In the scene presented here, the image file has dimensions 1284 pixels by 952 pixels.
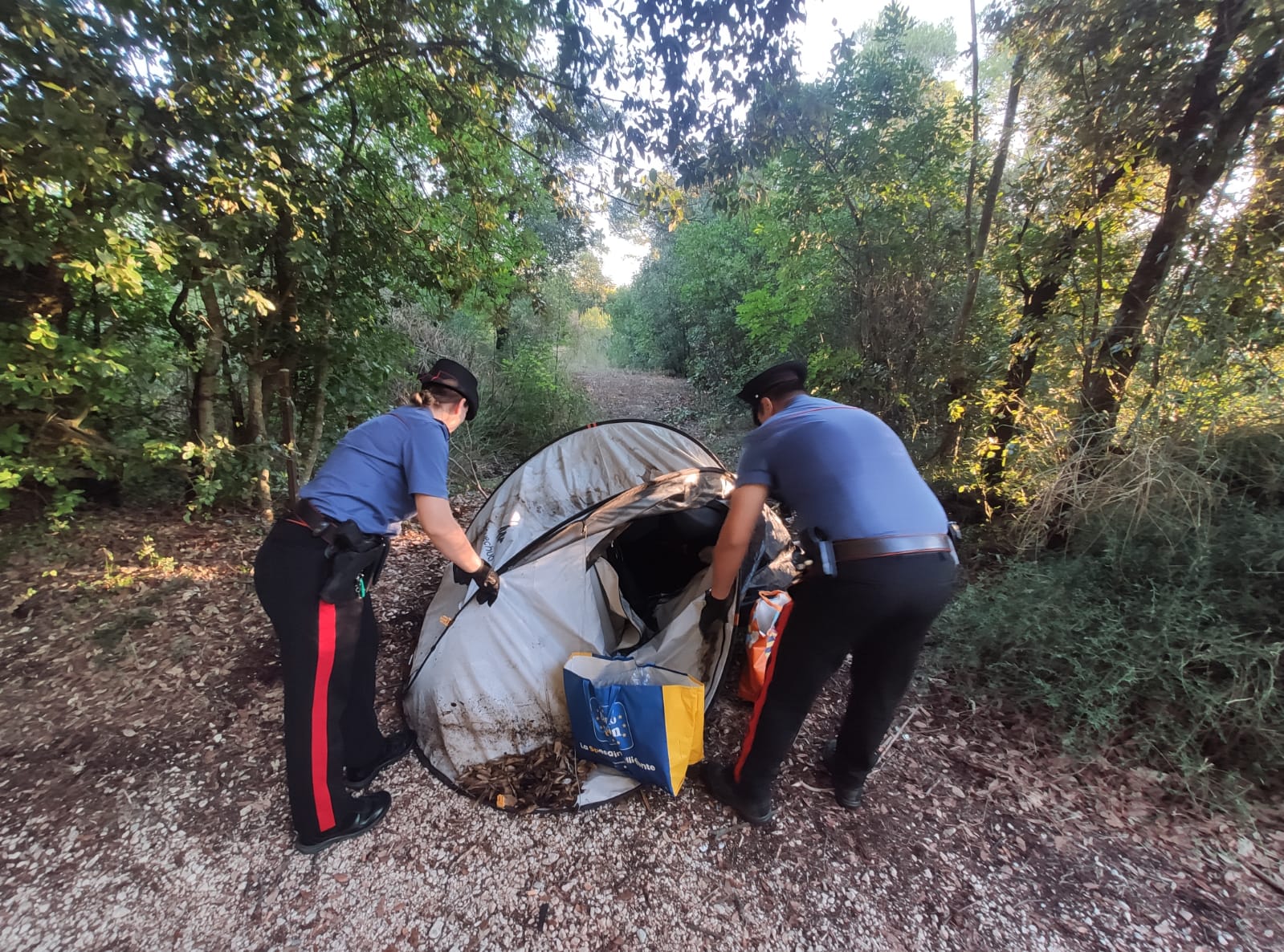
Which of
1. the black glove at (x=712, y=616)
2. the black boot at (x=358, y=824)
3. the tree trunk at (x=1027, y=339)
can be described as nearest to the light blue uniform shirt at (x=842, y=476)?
the black glove at (x=712, y=616)

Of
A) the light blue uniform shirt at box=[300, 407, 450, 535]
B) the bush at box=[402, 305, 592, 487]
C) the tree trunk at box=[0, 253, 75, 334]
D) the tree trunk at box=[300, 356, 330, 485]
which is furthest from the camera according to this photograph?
the bush at box=[402, 305, 592, 487]

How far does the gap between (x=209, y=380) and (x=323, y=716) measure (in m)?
3.02

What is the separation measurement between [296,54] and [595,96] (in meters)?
1.81

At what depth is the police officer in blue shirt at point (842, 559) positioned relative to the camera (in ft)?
5.70

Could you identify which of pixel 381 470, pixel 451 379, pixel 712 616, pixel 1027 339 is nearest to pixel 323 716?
pixel 381 470

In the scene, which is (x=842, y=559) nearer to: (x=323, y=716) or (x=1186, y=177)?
(x=323, y=716)

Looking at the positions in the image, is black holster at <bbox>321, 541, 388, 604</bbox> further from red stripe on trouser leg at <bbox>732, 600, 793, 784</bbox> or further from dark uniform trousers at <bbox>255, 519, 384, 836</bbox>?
red stripe on trouser leg at <bbox>732, 600, 793, 784</bbox>

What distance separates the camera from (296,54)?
2754 millimetres

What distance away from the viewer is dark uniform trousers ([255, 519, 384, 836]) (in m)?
1.79

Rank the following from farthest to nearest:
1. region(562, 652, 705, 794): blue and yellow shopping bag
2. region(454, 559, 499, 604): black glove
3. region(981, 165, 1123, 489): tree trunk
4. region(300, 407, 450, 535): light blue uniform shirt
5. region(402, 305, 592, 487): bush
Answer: region(402, 305, 592, 487): bush, region(981, 165, 1123, 489): tree trunk, region(454, 559, 499, 604): black glove, region(562, 652, 705, 794): blue and yellow shopping bag, region(300, 407, 450, 535): light blue uniform shirt

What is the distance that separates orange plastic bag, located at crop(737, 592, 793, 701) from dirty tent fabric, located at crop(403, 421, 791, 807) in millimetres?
135

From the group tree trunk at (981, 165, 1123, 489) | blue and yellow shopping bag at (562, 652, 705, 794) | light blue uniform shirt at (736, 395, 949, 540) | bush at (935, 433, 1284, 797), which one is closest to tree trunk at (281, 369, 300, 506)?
blue and yellow shopping bag at (562, 652, 705, 794)

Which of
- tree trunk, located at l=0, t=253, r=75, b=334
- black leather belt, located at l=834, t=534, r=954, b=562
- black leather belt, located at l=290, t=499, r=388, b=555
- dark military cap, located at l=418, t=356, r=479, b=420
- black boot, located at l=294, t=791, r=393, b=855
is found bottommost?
black boot, located at l=294, t=791, r=393, b=855

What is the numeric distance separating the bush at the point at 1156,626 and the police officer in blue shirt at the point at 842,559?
49.4 inches
